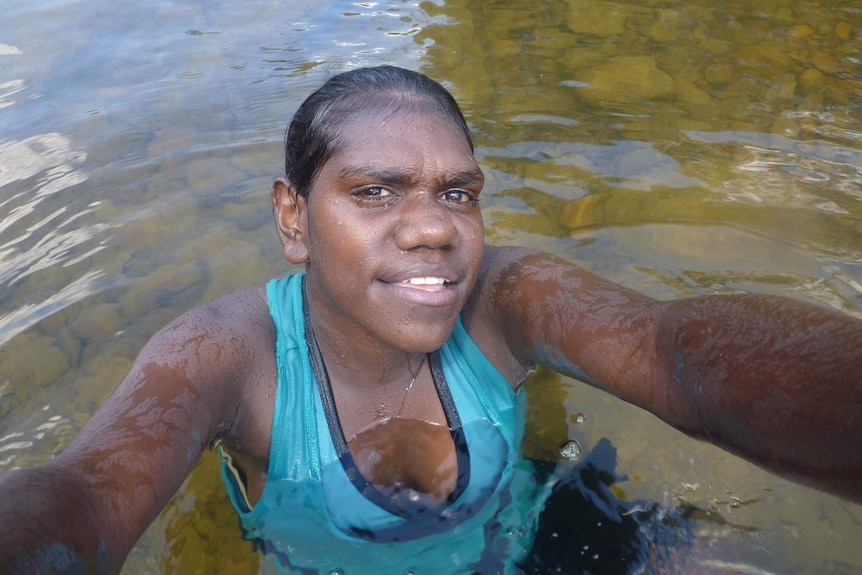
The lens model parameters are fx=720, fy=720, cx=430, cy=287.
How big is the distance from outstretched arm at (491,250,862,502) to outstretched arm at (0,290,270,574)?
0.87 m

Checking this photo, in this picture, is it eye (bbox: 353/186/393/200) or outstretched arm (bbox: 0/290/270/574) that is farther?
eye (bbox: 353/186/393/200)

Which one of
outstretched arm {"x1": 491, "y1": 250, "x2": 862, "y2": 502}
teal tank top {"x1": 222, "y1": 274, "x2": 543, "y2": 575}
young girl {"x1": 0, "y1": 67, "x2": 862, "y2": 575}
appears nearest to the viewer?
outstretched arm {"x1": 491, "y1": 250, "x2": 862, "y2": 502}

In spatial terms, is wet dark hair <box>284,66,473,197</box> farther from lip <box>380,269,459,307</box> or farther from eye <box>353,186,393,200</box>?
lip <box>380,269,459,307</box>

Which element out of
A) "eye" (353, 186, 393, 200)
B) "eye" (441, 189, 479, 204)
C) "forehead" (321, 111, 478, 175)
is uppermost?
"forehead" (321, 111, 478, 175)

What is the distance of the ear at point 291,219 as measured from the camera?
2.11 meters

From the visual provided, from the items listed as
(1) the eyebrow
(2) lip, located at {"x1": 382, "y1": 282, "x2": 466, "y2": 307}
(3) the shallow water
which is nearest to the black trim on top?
(2) lip, located at {"x1": 382, "y1": 282, "x2": 466, "y2": 307}

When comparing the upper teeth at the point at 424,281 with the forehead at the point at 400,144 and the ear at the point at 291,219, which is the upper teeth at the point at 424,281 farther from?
the ear at the point at 291,219

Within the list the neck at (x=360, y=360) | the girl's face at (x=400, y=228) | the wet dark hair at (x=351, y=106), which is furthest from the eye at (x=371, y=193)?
the neck at (x=360, y=360)

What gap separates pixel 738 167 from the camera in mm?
4059

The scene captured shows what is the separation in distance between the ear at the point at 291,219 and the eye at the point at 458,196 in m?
0.41

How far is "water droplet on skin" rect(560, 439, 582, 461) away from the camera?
9.24 feet

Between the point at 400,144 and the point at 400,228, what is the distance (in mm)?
228

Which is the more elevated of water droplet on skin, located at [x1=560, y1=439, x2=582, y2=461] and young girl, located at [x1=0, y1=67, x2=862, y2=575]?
young girl, located at [x1=0, y1=67, x2=862, y2=575]

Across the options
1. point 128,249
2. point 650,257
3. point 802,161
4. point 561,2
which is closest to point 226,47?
point 128,249
